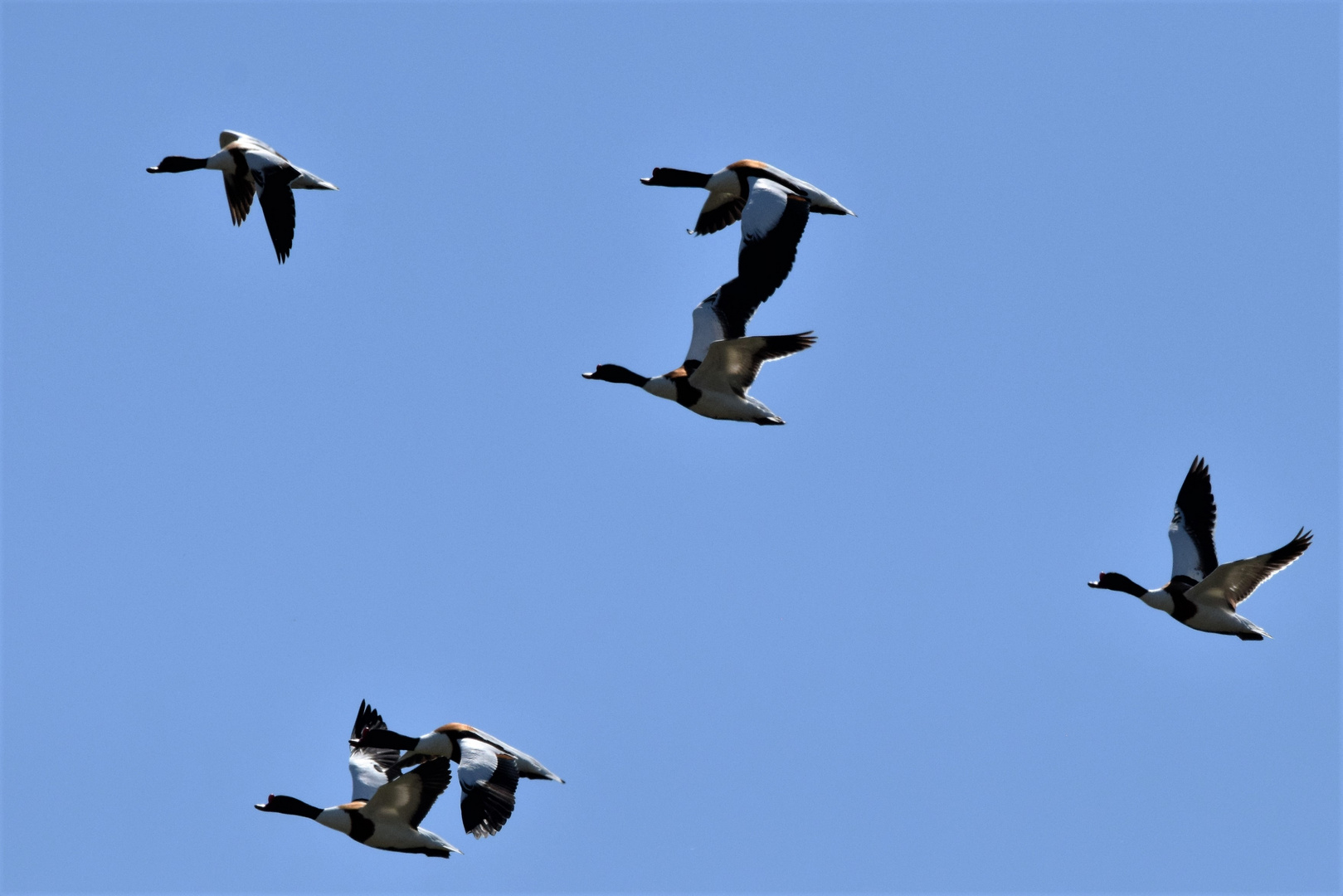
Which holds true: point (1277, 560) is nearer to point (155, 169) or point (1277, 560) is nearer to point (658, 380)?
point (658, 380)

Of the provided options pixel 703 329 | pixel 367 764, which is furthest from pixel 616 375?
pixel 367 764

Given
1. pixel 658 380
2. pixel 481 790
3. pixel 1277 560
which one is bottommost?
pixel 481 790

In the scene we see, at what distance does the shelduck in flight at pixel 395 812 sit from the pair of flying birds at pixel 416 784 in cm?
1

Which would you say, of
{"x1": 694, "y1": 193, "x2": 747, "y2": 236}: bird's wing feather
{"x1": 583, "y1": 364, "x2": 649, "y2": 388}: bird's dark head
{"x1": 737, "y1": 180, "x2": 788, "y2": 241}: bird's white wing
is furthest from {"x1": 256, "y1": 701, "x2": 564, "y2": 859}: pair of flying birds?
{"x1": 694, "y1": 193, "x2": 747, "y2": 236}: bird's wing feather

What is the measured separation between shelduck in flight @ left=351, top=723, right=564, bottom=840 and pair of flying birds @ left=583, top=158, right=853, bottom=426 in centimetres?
565

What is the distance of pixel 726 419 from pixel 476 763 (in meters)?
6.25

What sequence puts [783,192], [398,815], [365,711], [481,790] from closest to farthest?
[481,790], [398,815], [783,192], [365,711]

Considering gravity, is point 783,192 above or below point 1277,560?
above

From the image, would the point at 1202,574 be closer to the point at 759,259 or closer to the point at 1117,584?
the point at 1117,584

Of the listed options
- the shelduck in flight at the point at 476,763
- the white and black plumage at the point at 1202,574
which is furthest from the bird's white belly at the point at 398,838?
the white and black plumage at the point at 1202,574

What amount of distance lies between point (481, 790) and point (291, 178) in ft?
34.7

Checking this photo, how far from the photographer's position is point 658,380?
2516 cm

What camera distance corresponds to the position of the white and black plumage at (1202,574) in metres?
25.0

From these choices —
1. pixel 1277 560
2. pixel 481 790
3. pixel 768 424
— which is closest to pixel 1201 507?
pixel 1277 560
